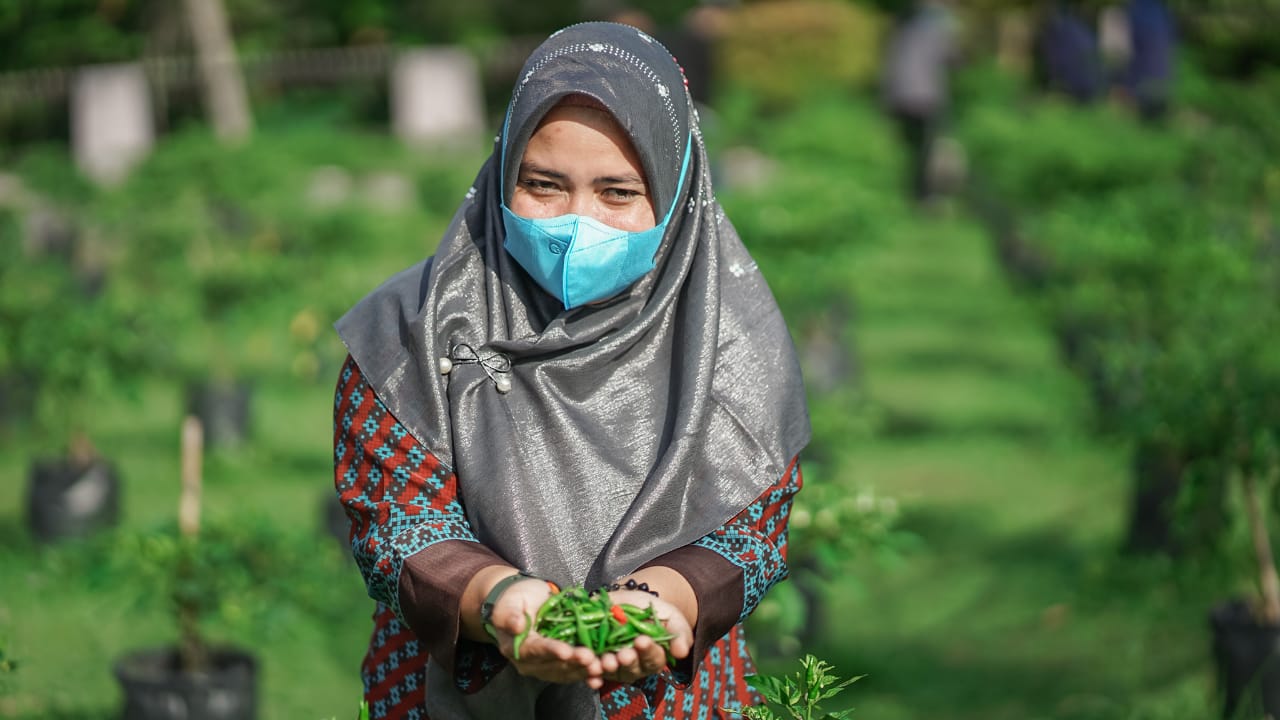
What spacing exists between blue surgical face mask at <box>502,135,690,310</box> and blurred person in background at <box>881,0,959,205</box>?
11293 mm

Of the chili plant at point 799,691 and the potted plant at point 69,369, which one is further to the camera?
the potted plant at point 69,369

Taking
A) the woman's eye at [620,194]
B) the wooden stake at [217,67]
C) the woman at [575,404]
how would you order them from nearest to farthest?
the woman at [575,404], the woman's eye at [620,194], the wooden stake at [217,67]

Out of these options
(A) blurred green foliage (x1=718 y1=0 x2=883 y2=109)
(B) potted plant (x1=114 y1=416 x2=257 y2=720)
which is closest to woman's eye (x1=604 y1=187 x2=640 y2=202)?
(B) potted plant (x1=114 y1=416 x2=257 y2=720)

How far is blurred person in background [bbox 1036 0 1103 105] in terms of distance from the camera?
15.7 meters

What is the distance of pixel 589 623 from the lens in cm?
180

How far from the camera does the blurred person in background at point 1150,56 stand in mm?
13102

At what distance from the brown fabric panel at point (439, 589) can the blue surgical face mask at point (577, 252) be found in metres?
0.39

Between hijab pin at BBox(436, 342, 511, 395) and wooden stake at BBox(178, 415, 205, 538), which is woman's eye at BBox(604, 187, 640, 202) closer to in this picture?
hijab pin at BBox(436, 342, 511, 395)

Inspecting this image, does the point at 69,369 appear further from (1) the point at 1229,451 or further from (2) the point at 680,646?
(2) the point at 680,646

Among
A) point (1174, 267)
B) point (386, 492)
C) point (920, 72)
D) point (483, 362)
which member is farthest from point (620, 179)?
point (920, 72)

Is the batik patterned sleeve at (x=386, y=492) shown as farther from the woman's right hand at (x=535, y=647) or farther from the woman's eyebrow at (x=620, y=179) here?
the woman's eyebrow at (x=620, y=179)

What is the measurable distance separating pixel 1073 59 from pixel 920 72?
3542 millimetres

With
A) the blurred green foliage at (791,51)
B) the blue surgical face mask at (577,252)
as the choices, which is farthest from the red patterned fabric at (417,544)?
the blurred green foliage at (791,51)

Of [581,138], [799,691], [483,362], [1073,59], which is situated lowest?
[1073,59]
